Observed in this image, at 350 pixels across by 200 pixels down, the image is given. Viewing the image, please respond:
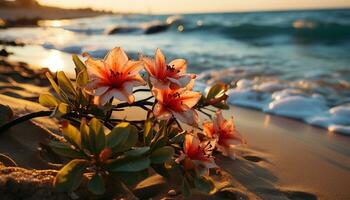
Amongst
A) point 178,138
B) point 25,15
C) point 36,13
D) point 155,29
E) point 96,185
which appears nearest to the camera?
point 96,185

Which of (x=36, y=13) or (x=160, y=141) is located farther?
(x=36, y=13)

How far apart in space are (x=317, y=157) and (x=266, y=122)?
1017 millimetres

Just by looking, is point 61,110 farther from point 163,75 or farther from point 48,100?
point 163,75

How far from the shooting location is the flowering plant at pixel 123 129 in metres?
1.38

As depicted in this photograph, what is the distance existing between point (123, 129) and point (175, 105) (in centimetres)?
23

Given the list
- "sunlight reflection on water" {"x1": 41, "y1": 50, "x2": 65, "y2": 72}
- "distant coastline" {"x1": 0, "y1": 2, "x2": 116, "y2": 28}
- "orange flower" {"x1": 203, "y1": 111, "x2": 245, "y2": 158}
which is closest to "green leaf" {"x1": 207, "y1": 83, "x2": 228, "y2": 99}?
"orange flower" {"x1": 203, "y1": 111, "x2": 245, "y2": 158}

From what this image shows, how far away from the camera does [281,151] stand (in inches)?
112

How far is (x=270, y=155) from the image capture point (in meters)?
2.72

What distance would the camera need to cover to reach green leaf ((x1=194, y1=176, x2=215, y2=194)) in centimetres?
149

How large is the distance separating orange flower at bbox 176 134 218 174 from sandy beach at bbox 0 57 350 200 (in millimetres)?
231

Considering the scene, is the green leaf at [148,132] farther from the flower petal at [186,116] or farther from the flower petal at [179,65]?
the flower petal at [179,65]


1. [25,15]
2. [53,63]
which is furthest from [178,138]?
[25,15]

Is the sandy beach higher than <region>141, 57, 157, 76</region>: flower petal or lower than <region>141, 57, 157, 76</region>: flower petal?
lower

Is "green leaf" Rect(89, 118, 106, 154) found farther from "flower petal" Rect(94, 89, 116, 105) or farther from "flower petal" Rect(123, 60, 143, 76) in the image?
"flower petal" Rect(123, 60, 143, 76)
